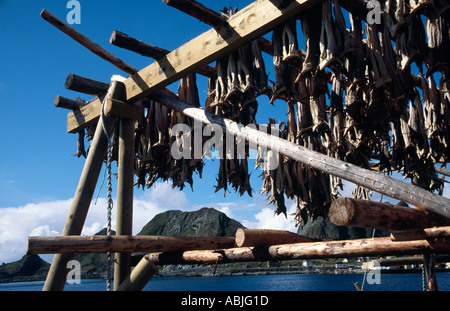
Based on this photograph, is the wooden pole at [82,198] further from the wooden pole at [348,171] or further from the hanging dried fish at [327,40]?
the hanging dried fish at [327,40]

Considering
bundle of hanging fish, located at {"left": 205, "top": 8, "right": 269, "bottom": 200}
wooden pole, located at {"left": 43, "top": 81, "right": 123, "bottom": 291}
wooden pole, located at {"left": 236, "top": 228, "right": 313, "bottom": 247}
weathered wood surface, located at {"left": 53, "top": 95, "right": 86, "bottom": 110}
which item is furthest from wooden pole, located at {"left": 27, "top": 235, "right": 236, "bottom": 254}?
weathered wood surface, located at {"left": 53, "top": 95, "right": 86, "bottom": 110}

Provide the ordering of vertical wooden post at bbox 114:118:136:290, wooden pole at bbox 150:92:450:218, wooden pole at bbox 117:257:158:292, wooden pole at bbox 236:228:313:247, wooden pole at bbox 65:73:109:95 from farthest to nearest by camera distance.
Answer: wooden pole at bbox 65:73:109:95, vertical wooden post at bbox 114:118:136:290, wooden pole at bbox 117:257:158:292, wooden pole at bbox 236:228:313:247, wooden pole at bbox 150:92:450:218

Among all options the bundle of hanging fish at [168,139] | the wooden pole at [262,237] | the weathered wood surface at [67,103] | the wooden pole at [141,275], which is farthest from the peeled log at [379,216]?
the weathered wood surface at [67,103]

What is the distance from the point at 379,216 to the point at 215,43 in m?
2.83

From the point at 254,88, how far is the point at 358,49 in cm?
126

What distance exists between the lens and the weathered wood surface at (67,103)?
7.03m

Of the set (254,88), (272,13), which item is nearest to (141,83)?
(254,88)

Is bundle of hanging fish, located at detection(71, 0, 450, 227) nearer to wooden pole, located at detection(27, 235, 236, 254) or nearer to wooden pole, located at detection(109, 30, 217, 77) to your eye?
wooden pole, located at detection(109, 30, 217, 77)

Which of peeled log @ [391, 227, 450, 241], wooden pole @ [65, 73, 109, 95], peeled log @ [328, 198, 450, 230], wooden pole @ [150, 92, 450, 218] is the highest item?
wooden pole @ [65, 73, 109, 95]

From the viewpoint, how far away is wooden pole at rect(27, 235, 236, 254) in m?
3.91

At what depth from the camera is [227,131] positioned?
16.1ft

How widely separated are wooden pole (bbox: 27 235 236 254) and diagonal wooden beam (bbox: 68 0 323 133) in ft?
7.06

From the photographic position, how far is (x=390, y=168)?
7508 millimetres
